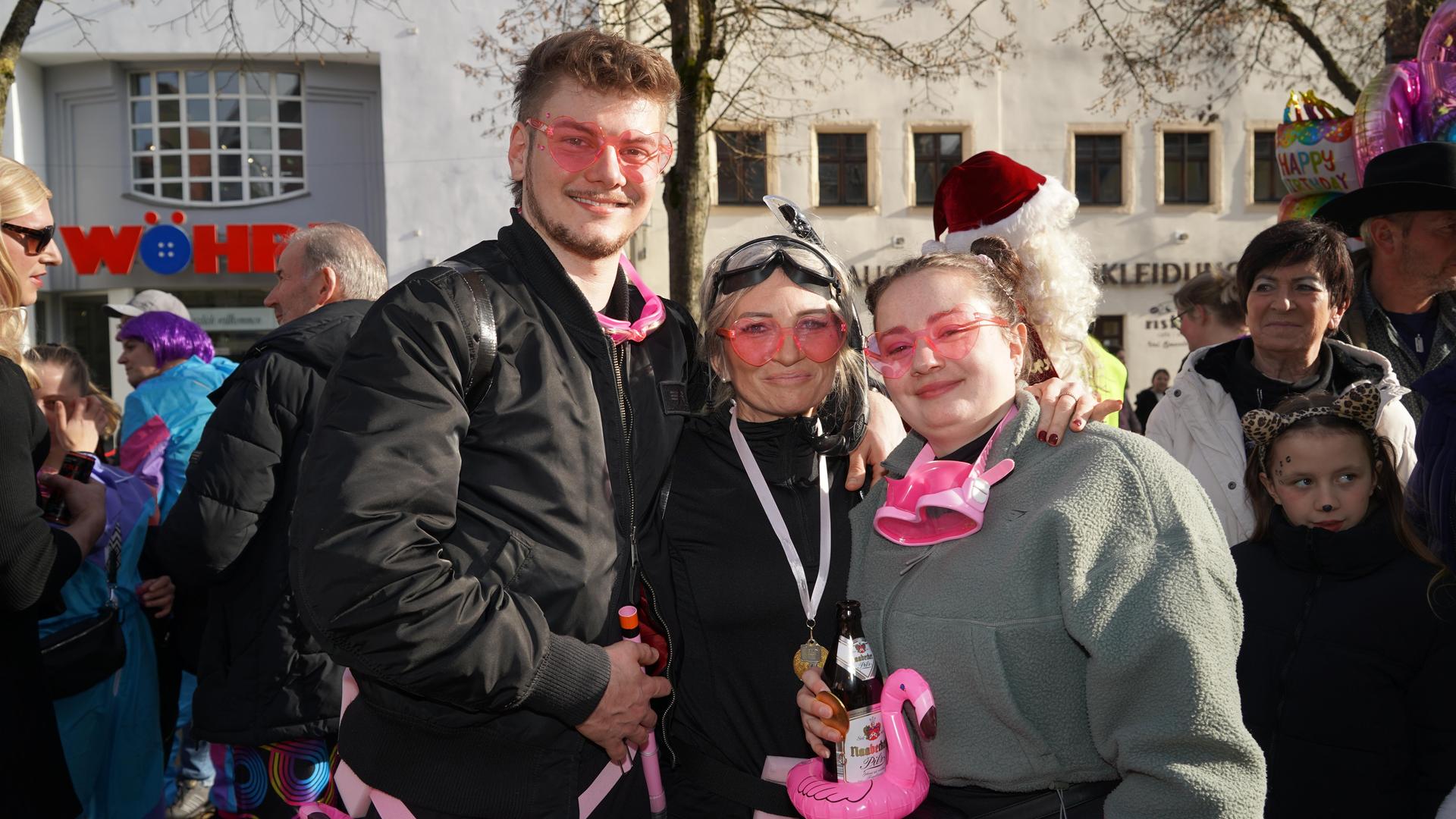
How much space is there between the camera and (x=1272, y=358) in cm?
387

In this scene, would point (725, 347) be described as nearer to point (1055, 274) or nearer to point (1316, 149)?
point (1055, 274)

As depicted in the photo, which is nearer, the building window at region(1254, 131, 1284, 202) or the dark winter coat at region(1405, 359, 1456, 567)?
the dark winter coat at region(1405, 359, 1456, 567)

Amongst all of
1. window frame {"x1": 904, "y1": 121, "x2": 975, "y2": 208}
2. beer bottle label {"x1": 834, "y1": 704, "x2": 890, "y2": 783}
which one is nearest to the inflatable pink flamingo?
beer bottle label {"x1": 834, "y1": 704, "x2": 890, "y2": 783}

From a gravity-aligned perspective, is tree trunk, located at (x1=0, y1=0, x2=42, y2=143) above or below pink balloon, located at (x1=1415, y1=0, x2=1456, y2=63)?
above

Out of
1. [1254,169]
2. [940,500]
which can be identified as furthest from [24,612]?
[1254,169]

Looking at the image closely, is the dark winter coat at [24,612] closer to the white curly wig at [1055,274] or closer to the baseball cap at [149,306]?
the white curly wig at [1055,274]

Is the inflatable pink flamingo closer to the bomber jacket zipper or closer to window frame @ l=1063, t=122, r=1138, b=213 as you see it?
the bomber jacket zipper

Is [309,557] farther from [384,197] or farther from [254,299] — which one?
[254,299]

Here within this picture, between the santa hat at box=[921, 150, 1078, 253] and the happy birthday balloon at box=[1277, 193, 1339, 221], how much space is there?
222 cm

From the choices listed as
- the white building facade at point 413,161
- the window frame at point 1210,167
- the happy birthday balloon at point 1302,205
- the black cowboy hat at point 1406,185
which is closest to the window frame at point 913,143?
the white building facade at point 413,161

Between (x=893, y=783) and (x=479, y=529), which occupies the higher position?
(x=479, y=529)

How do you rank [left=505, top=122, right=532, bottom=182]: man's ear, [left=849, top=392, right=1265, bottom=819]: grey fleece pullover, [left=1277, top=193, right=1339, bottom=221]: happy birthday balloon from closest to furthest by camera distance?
[left=849, top=392, right=1265, bottom=819]: grey fleece pullover, [left=505, top=122, right=532, bottom=182]: man's ear, [left=1277, top=193, right=1339, bottom=221]: happy birthday balloon

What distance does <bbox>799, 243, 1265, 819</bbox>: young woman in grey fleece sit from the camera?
6.37 feet

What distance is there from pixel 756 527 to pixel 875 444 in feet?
1.28
